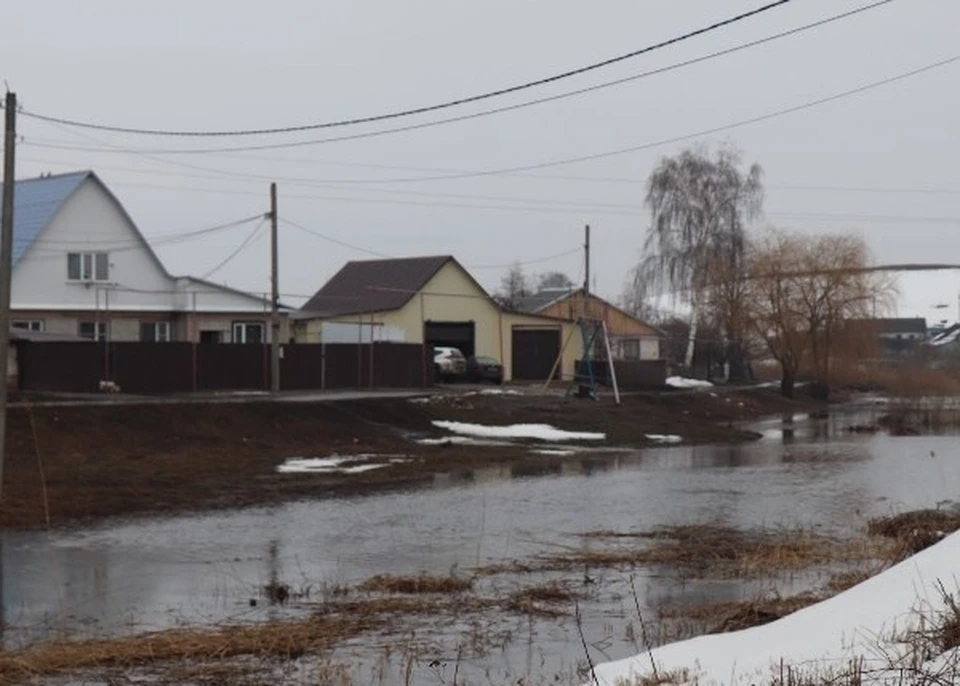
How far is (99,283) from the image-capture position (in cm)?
4819

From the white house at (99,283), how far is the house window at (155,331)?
4 centimetres

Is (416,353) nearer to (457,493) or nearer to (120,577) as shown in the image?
(457,493)

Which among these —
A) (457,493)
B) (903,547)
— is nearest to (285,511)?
(457,493)

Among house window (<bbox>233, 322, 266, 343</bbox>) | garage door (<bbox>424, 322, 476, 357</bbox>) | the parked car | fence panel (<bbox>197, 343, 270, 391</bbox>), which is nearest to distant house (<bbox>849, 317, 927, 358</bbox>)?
garage door (<bbox>424, 322, 476, 357</bbox>)

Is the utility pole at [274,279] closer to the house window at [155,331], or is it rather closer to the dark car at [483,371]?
the house window at [155,331]

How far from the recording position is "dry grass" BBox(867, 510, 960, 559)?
14031 millimetres

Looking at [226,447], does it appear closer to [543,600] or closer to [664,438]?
[664,438]

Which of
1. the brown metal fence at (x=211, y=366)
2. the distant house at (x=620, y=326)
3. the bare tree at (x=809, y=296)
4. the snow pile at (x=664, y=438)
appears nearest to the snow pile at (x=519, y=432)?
→ the snow pile at (x=664, y=438)

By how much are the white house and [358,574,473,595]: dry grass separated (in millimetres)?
33510

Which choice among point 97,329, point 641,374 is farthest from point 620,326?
point 97,329

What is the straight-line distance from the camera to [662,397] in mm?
49344

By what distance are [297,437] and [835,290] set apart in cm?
4038

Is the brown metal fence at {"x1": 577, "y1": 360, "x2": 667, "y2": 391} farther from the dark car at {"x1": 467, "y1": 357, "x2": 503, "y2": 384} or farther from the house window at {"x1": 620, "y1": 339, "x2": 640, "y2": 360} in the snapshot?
the house window at {"x1": 620, "y1": 339, "x2": 640, "y2": 360}

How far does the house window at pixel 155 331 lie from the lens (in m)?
48.5
